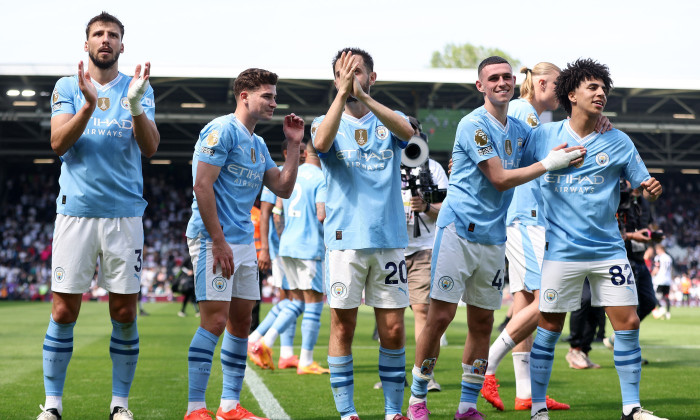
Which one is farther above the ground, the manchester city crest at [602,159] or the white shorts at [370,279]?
the manchester city crest at [602,159]

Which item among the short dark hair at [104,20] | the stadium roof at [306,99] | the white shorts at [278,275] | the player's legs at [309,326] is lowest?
the player's legs at [309,326]

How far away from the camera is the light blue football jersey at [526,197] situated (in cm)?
597

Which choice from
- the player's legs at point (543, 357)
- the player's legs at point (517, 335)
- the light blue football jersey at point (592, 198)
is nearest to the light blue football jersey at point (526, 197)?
the player's legs at point (517, 335)

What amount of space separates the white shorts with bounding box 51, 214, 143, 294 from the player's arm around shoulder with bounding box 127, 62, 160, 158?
501mm

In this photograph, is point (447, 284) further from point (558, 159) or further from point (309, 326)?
point (309, 326)

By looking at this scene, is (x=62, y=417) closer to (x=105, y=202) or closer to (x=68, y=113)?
(x=105, y=202)

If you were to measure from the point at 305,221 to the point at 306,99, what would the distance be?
77.3 ft

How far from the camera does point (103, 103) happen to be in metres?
4.84

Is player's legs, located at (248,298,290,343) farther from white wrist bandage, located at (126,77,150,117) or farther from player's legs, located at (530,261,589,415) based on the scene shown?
white wrist bandage, located at (126,77,150,117)

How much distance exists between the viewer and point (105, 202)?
4.75 meters

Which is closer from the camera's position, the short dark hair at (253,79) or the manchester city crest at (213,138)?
the manchester city crest at (213,138)

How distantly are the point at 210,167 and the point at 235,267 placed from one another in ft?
2.16

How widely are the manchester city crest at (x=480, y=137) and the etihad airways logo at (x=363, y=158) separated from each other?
2.11ft

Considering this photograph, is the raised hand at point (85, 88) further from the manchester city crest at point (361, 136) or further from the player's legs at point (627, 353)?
the player's legs at point (627, 353)
